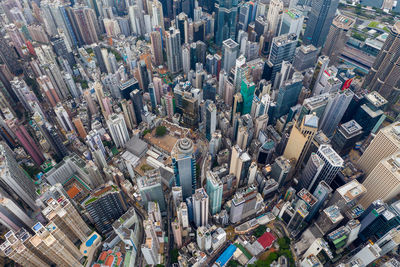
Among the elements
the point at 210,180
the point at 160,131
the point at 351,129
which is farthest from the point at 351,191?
the point at 160,131

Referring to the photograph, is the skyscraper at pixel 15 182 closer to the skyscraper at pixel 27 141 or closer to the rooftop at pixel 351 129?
the skyscraper at pixel 27 141

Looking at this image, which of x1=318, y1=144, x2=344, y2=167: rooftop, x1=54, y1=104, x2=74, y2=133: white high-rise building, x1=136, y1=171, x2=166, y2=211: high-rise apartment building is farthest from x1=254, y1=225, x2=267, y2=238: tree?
x1=54, y1=104, x2=74, y2=133: white high-rise building

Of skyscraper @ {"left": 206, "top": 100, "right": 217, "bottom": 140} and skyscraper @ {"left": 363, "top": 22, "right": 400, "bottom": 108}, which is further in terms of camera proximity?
skyscraper @ {"left": 363, "top": 22, "right": 400, "bottom": 108}

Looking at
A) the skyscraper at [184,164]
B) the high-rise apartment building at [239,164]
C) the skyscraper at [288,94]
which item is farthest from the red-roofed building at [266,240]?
the skyscraper at [288,94]

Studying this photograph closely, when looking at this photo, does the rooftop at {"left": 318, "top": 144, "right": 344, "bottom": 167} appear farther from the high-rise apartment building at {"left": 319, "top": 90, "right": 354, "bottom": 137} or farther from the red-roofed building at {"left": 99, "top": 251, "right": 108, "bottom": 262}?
the red-roofed building at {"left": 99, "top": 251, "right": 108, "bottom": 262}

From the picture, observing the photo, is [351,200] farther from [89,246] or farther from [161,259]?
[89,246]
